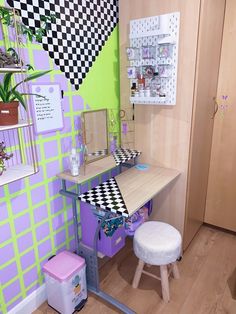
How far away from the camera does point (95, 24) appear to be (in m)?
2.01

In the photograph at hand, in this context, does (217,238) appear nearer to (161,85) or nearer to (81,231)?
(81,231)

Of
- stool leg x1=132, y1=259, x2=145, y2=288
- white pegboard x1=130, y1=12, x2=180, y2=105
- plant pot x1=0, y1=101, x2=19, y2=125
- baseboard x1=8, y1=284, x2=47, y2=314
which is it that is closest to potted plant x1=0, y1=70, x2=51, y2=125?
plant pot x1=0, y1=101, x2=19, y2=125

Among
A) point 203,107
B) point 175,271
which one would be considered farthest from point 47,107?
point 175,271

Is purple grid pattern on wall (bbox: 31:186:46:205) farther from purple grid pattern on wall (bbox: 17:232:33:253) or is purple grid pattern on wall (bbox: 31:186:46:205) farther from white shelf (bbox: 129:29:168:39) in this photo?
white shelf (bbox: 129:29:168:39)

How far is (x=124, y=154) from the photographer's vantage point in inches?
90.3

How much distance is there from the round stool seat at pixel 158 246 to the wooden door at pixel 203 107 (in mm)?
488

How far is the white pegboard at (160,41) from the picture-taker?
190cm

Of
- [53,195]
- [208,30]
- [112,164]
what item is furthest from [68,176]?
[208,30]

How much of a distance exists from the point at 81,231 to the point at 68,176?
2.16ft

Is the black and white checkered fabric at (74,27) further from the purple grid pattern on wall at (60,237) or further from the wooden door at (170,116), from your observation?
the purple grid pattern on wall at (60,237)

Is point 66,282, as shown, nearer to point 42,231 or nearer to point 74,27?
point 42,231

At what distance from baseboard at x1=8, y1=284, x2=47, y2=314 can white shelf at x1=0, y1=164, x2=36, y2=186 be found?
0.99 metres

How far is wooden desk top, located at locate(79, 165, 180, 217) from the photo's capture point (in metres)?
1.63

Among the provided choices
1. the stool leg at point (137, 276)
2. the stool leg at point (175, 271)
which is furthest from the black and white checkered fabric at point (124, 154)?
the stool leg at point (175, 271)
